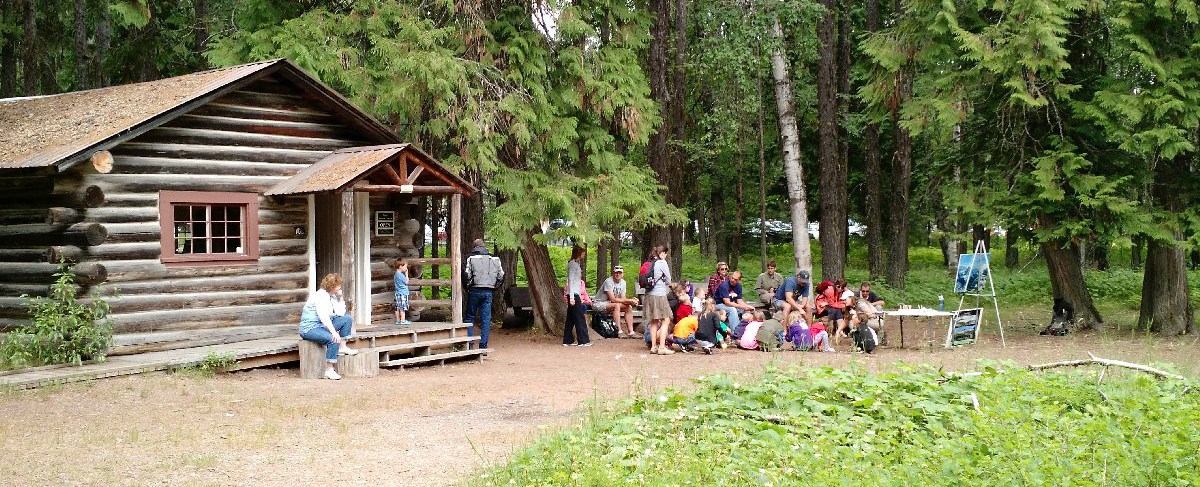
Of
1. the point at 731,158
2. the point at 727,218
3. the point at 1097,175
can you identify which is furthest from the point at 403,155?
the point at 727,218

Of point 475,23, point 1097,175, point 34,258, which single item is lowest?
point 34,258

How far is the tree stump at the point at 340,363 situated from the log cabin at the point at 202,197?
1.45m

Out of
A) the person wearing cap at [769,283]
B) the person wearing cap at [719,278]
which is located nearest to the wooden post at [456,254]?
the person wearing cap at [719,278]

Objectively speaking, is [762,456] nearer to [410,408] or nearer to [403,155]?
[410,408]

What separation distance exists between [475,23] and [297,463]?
35.2 feet

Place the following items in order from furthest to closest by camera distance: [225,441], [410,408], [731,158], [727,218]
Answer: [727,218]
[731,158]
[410,408]
[225,441]

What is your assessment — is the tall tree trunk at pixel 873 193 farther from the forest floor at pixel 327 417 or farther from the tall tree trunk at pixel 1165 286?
the forest floor at pixel 327 417

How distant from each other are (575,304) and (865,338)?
4589 millimetres

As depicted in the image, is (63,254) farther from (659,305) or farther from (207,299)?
(659,305)

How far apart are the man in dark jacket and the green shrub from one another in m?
7.15

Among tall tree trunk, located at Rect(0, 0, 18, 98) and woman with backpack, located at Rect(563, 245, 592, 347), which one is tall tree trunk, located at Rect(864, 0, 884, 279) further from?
tall tree trunk, located at Rect(0, 0, 18, 98)

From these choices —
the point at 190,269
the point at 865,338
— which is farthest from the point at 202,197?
the point at 865,338

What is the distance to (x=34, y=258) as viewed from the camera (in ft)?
46.4

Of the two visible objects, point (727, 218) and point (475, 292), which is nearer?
point (475, 292)
